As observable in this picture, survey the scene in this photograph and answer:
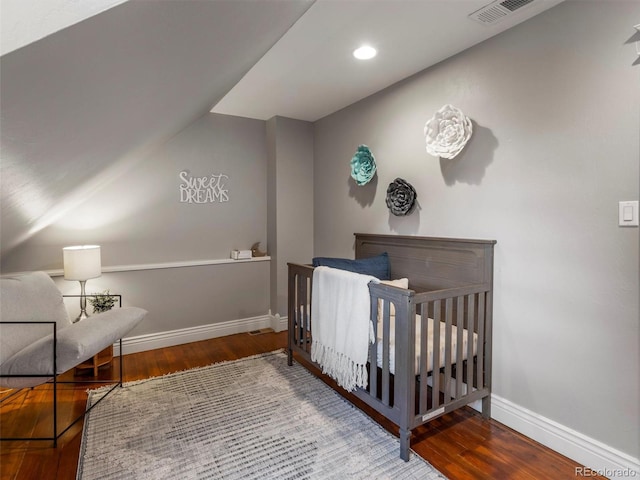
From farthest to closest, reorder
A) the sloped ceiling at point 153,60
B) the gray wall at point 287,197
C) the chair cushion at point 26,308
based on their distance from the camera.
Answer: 1. the gray wall at point 287,197
2. the chair cushion at point 26,308
3. the sloped ceiling at point 153,60

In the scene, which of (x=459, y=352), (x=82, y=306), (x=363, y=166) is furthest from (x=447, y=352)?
(x=82, y=306)

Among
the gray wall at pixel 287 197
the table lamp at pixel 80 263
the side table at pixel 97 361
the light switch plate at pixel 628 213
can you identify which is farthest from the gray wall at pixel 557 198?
the side table at pixel 97 361

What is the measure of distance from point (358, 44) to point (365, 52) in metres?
0.11

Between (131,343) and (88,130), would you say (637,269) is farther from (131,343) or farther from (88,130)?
(131,343)

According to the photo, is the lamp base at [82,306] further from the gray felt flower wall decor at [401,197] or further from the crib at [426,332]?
the gray felt flower wall decor at [401,197]

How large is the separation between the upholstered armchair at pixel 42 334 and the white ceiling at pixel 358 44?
1.91 m

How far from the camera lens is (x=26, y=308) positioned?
210 cm

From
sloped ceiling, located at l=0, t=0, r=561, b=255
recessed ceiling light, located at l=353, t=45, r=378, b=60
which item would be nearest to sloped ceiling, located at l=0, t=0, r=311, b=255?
sloped ceiling, located at l=0, t=0, r=561, b=255

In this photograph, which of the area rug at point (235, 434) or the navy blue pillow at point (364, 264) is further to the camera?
the navy blue pillow at point (364, 264)

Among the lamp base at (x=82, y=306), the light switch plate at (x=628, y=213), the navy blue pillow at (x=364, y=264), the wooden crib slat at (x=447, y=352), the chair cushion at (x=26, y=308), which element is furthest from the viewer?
the lamp base at (x=82, y=306)

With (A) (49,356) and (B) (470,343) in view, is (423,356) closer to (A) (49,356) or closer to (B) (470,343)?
(B) (470,343)

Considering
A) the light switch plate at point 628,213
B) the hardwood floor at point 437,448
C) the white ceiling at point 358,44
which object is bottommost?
the hardwood floor at point 437,448

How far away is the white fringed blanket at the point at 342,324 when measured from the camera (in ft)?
6.13

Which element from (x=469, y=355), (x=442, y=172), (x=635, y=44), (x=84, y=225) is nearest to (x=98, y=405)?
(x=84, y=225)
